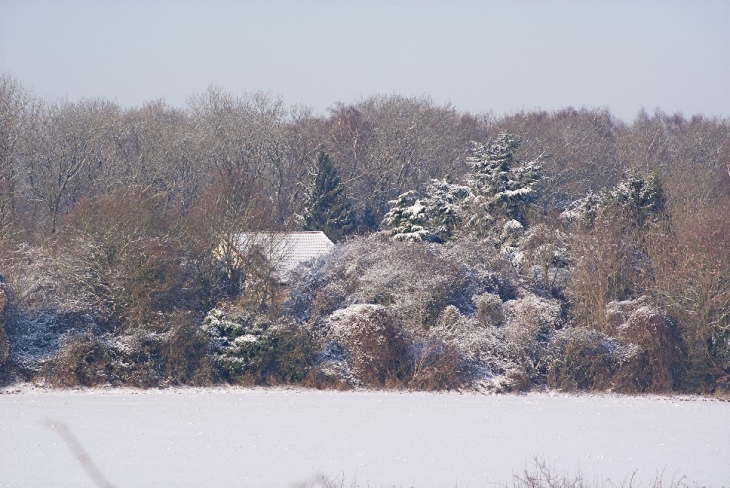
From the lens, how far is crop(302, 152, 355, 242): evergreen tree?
133 feet

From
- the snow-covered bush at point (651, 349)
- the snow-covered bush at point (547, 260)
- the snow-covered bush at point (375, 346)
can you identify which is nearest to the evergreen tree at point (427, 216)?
the snow-covered bush at point (547, 260)

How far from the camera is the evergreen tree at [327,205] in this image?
133ft

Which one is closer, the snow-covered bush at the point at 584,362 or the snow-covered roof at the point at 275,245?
the snow-covered bush at the point at 584,362

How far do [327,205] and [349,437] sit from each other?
27.6 meters

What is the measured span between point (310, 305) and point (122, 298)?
4885 millimetres

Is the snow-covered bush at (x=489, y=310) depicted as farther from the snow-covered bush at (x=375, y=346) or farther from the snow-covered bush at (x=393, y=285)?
the snow-covered bush at (x=375, y=346)

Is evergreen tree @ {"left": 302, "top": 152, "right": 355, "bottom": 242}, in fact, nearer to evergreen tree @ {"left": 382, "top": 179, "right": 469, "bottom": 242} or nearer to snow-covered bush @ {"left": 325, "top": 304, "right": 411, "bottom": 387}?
evergreen tree @ {"left": 382, "top": 179, "right": 469, "bottom": 242}

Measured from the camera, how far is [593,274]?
2164 centimetres

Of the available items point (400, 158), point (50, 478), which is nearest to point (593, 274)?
point (50, 478)

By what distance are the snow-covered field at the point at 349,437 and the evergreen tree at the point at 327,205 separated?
22.7 meters

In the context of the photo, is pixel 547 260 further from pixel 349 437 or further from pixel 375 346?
pixel 349 437

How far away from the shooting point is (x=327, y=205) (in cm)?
4125

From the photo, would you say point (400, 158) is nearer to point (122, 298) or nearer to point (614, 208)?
point (614, 208)

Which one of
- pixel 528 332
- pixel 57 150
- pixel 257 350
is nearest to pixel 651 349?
pixel 528 332
